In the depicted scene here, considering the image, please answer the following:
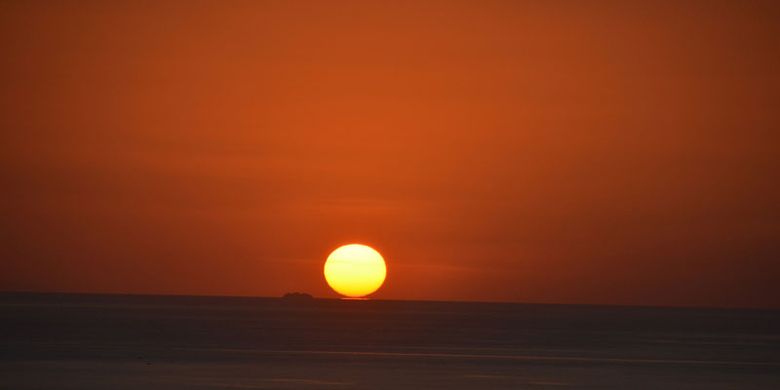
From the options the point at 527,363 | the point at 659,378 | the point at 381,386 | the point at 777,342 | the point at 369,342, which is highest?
the point at 777,342

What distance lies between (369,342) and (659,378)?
82.7ft

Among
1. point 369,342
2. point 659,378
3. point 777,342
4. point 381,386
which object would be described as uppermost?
point 777,342

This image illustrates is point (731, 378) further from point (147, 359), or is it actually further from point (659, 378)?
point (147, 359)

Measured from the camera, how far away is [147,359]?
143ft

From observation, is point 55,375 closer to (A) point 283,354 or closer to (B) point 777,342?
(A) point 283,354

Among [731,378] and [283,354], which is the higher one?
[283,354]

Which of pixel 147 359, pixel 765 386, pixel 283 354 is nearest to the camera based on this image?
pixel 765 386

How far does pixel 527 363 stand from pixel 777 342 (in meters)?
30.1

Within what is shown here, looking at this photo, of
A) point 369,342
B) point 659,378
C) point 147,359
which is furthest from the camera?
point 369,342

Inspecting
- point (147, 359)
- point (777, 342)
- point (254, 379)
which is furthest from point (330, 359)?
point (777, 342)

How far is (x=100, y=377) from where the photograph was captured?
114 feet

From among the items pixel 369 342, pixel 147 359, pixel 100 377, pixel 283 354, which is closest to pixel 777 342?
pixel 369 342

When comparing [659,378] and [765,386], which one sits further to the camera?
[659,378]

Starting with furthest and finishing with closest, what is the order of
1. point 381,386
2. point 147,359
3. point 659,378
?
point 147,359, point 659,378, point 381,386
